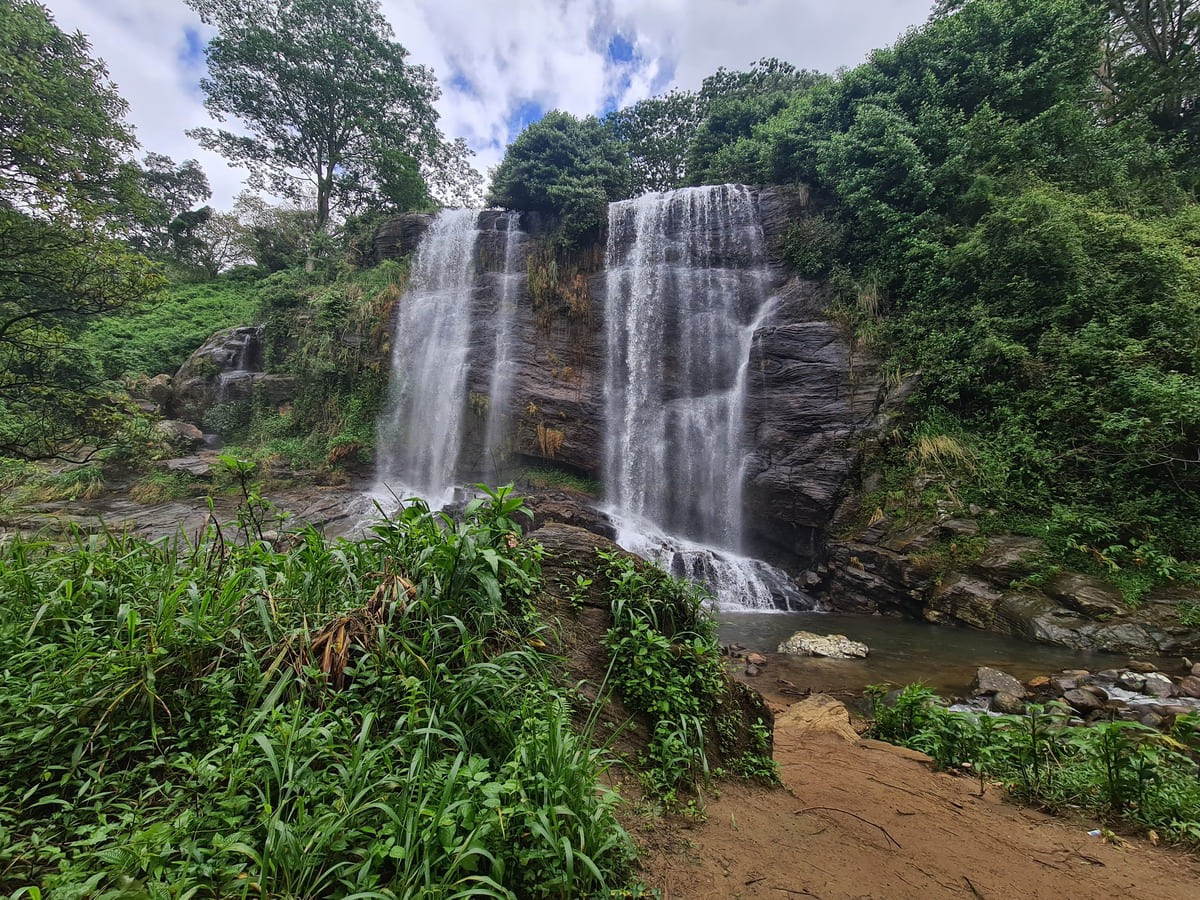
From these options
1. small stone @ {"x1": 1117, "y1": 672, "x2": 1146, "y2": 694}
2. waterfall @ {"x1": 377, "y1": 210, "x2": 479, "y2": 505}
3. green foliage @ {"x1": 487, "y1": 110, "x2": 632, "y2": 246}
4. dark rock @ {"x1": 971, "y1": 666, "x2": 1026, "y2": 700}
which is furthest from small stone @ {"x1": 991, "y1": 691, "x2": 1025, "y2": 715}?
green foliage @ {"x1": 487, "y1": 110, "x2": 632, "y2": 246}

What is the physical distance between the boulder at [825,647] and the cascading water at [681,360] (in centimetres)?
396

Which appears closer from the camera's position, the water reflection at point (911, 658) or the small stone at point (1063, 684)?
the small stone at point (1063, 684)

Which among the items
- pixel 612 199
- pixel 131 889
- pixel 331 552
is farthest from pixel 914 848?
pixel 612 199

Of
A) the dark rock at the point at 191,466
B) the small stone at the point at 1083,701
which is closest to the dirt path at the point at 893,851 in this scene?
the small stone at the point at 1083,701

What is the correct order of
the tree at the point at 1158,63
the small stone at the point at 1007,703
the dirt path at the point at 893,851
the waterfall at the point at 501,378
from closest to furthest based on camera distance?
the dirt path at the point at 893,851
the small stone at the point at 1007,703
the tree at the point at 1158,63
the waterfall at the point at 501,378

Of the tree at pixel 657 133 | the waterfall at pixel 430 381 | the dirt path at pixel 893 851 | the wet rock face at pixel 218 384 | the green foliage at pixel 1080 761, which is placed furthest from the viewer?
the tree at pixel 657 133

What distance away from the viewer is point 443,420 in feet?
52.4

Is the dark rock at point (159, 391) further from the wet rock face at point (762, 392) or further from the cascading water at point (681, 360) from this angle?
the cascading water at point (681, 360)

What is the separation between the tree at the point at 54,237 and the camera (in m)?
6.82

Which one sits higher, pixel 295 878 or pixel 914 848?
pixel 295 878

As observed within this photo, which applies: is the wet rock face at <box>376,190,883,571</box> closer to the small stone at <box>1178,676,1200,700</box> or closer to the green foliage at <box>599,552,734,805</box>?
the small stone at <box>1178,676,1200,700</box>

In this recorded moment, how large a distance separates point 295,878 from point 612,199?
66.2 feet

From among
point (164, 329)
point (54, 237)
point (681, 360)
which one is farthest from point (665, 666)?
point (164, 329)

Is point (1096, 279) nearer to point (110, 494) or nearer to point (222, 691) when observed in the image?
point (222, 691)
